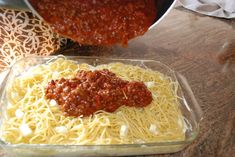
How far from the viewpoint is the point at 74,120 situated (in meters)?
1.46

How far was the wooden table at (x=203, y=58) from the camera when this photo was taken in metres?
1.66

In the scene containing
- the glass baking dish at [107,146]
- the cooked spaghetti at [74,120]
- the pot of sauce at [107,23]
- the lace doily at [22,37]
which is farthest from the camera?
the lace doily at [22,37]

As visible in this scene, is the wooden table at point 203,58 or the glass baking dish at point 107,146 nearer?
the glass baking dish at point 107,146

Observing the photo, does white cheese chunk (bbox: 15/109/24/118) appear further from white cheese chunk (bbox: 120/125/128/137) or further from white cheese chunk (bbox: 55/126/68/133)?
white cheese chunk (bbox: 120/125/128/137)

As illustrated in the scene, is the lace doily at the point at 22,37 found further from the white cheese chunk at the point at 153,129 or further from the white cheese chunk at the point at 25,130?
the white cheese chunk at the point at 153,129

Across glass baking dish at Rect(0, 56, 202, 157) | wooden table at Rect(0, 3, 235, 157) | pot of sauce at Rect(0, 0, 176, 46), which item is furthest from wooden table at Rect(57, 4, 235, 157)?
pot of sauce at Rect(0, 0, 176, 46)

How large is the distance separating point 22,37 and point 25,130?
26.7 inches

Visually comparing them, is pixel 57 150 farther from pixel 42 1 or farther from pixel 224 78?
pixel 224 78

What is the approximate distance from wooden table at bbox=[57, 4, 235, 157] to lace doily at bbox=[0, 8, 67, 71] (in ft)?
0.90

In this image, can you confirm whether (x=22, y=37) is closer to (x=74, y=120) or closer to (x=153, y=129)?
(x=74, y=120)

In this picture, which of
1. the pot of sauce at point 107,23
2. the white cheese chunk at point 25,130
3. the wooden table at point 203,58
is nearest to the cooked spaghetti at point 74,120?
the white cheese chunk at point 25,130

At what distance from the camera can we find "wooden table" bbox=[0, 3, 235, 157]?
166 centimetres

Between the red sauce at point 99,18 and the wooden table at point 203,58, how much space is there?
592 mm

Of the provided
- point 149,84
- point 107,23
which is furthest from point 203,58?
point 107,23
